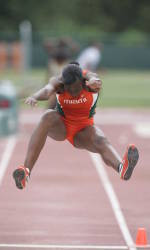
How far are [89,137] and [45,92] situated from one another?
981mm

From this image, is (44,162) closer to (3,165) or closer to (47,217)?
(3,165)

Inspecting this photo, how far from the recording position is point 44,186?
43.7 feet

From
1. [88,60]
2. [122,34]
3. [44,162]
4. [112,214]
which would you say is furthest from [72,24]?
[112,214]

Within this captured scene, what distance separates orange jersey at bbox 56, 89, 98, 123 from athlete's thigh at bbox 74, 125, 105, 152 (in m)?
0.13

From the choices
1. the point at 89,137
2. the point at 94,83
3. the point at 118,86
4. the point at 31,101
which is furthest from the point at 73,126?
the point at 118,86

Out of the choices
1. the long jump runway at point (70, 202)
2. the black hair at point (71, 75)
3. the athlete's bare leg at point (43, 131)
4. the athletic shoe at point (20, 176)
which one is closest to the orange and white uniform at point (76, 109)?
the athlete's bare leg at point (43, 131)

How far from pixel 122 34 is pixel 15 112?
4095cm

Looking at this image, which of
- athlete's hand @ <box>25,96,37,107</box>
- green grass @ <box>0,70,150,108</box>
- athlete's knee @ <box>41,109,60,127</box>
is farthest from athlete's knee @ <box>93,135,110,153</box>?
green grass @ <box>0,70,150,108</box>

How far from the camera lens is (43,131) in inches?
360

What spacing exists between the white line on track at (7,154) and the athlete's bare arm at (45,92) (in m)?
5.06

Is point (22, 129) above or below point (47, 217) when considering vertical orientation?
below

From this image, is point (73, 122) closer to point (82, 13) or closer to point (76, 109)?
point (76, 109)

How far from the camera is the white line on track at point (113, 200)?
934 cm

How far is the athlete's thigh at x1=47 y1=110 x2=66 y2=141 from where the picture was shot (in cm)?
916
